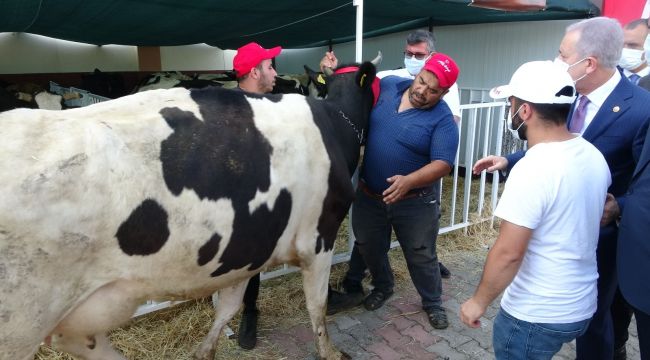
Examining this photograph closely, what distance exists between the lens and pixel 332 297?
378cm

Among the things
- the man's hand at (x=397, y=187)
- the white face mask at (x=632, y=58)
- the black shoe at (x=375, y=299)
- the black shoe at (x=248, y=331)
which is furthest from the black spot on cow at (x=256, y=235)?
the white face mask at (x=632, y=58)

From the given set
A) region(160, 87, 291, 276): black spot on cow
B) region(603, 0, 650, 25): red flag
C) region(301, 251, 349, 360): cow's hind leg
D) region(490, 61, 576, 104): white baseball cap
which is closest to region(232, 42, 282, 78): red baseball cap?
region(160, 87, 291, 276): black spot on cow

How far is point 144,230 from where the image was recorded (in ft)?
5.72

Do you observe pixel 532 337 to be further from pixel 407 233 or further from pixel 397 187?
pixel 407 233

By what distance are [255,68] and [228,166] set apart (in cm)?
132

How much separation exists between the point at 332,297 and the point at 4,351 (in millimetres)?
2534

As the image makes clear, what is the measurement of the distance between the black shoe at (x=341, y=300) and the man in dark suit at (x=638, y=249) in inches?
85.8

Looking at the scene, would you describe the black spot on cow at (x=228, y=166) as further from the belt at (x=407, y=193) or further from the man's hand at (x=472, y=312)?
the belt at (x=407, y=193)

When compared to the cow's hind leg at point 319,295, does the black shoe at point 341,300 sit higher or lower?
lower

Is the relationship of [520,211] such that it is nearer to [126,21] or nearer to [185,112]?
[185,112]

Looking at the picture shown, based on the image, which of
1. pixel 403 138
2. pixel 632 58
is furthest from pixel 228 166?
→ pixel 632 58

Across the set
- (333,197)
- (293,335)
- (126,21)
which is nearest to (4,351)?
(333,197)

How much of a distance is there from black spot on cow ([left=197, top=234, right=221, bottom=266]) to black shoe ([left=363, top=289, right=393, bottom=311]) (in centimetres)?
210

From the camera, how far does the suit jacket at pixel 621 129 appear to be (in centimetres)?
226
